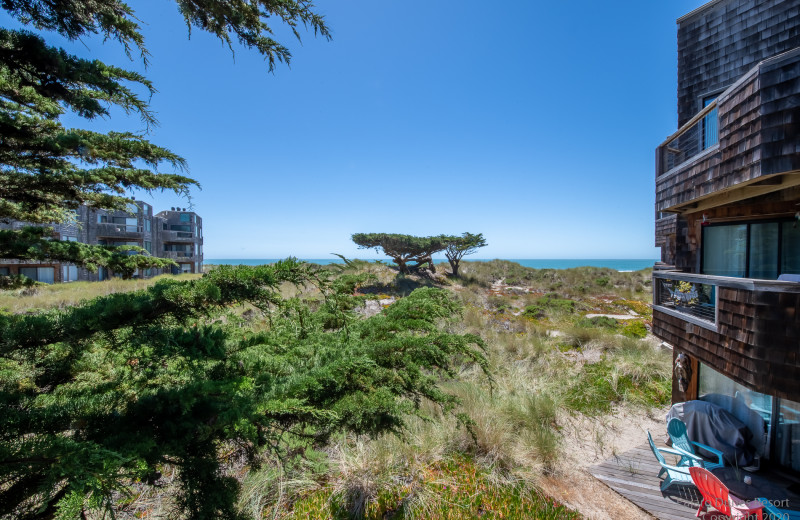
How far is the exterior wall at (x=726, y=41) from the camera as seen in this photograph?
4.75m

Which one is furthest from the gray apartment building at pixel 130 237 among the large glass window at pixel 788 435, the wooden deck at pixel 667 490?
the large glass window at pixel 788 435

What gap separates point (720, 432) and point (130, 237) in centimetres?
3935

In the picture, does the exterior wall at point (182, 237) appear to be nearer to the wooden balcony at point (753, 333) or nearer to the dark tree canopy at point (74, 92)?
the dark tree canopy at point (74, 92)

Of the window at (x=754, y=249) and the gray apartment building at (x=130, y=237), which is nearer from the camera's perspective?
the window at (x=754, y=249)

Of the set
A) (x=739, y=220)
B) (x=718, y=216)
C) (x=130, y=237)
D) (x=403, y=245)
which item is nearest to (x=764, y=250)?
(x=739, y=220)

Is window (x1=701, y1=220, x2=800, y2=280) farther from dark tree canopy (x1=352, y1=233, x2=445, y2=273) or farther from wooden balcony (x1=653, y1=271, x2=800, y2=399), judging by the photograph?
dark tree canopy (x1=352, y1=233, x2=445, y2=273)

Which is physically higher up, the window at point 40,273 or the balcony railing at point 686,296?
the balcony railing at point 686,296

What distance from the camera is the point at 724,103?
12.6 ft

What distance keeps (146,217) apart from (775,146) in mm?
40953

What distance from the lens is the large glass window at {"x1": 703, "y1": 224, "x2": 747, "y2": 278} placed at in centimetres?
468

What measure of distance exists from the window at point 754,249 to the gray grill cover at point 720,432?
7.30 ft

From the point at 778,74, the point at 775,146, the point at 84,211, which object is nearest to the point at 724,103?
the point at 778,74

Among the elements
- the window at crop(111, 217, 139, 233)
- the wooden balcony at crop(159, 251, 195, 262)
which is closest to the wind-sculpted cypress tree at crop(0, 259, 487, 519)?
the window at crop(111, 217, 139, 233)

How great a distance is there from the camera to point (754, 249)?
4488 mm
